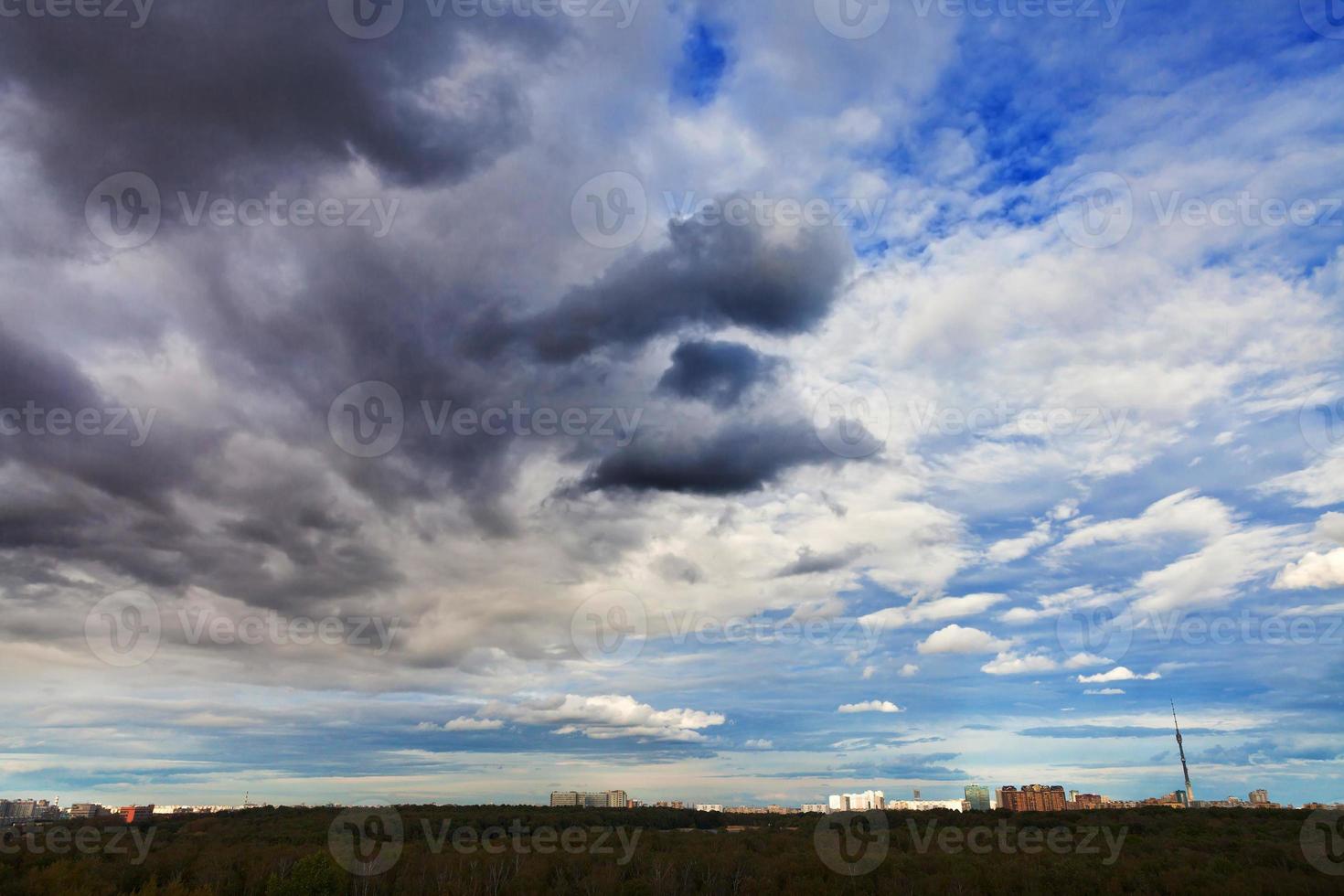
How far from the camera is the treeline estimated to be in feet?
103

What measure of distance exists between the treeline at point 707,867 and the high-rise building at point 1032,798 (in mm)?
80665

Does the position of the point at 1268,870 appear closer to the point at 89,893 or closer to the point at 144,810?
the point at 89,893

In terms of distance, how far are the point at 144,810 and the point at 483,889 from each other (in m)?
149

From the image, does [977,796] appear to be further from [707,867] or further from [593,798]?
[707,867]

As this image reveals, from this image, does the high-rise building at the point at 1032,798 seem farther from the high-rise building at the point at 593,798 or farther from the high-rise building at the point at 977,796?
the high-rise building at the point at 593,798

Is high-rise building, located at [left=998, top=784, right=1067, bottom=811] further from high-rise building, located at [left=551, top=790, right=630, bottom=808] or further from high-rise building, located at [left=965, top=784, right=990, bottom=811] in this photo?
high-rise building, located at [left=551, top=790, right=630, bottom=808]

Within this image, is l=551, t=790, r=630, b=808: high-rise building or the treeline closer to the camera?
the treeline

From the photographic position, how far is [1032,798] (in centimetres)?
13250

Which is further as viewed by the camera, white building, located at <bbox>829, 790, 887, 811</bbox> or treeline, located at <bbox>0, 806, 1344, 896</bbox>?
white building, located at <bbox>829, 790, 887, 811</bbox>

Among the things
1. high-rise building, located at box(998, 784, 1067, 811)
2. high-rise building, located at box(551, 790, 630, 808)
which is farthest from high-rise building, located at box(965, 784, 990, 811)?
high-rise building, located at box(551, 790, 630, 808)

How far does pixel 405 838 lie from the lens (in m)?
63.6

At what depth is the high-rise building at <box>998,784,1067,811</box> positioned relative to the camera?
130 m

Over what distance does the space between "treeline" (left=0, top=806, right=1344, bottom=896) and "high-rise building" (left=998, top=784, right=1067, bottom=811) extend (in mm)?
80665

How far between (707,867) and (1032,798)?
12005 cm
